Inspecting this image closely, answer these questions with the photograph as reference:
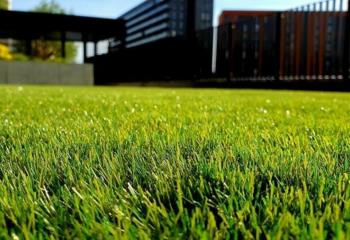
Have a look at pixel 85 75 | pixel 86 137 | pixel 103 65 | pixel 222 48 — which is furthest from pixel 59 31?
pixel 86 137

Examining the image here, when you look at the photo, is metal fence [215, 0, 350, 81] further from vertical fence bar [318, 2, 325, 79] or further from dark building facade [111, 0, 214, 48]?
dark building facade [111, 0, 214, 48]

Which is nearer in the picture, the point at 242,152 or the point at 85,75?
the point at 242,152

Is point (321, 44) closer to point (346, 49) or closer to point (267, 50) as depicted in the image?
point (346, 49)

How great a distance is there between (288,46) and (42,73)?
11939 mm

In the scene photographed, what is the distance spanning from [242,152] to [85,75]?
22478 millimetres

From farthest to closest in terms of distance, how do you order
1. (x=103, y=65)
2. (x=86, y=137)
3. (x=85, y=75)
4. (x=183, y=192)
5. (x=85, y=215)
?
1. (x=103, y=65)
2. (x=85, y=75)
3. (x=86, y=137)
4. (x=183, y=192)
5. (x=85, y=215)

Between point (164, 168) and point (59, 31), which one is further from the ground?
point (59, 31)

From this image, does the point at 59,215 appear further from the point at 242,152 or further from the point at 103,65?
the point at 103,65

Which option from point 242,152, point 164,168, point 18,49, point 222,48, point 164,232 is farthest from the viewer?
point 18,49

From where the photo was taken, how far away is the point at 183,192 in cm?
123

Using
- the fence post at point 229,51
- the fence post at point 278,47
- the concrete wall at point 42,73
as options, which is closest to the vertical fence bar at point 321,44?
the fence post at point 278,47

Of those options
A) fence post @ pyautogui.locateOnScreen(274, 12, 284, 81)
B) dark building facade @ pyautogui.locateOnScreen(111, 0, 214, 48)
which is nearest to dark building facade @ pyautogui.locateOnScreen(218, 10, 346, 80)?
fence post @ pyautogui.locateOnScreen(274, 12, 284, 81)

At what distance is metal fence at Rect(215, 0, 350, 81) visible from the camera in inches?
507

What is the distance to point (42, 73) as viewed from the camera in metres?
22.0
